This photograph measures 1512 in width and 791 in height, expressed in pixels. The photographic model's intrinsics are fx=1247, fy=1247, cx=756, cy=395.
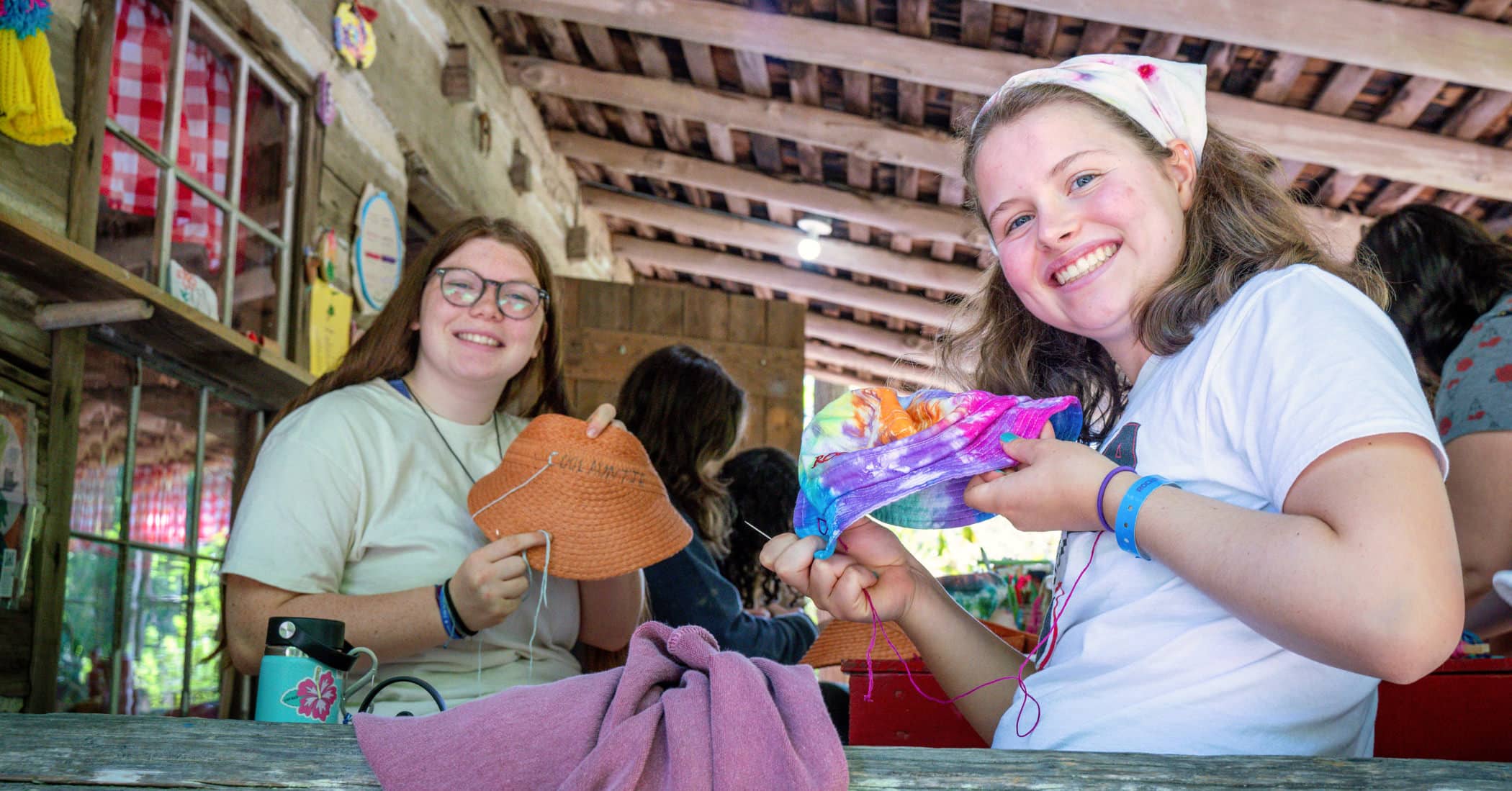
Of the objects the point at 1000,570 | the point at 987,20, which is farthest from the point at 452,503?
the point at 987,20

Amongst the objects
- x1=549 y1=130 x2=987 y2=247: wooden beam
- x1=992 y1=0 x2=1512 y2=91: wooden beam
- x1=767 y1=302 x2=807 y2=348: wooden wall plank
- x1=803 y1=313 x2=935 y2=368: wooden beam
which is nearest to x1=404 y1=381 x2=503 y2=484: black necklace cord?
x1=992 y1=0 x2=1512 y2=91: wooden beam

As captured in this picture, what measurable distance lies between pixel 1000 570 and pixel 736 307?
Answer: 132 inches

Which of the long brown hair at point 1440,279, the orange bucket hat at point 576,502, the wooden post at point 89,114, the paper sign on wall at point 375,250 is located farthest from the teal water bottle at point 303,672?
the paper sign on wall at point 375,250

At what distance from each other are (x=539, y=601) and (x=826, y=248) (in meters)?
5.40

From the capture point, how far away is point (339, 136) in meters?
4.33

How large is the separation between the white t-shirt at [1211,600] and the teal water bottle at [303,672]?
2.85 ft

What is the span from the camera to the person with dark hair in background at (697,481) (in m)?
3.12

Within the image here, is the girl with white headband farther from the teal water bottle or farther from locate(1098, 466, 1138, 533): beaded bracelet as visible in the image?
the teal water bottle

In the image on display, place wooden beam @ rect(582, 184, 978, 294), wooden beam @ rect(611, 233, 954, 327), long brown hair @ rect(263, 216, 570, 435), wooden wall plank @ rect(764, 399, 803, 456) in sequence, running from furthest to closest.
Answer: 1. wooden beam @ rect(611, 233, 954, 327)
2. wooden beam @ rect(582, 184, 978, 294)
3. wooden wall plank @ rect(764, 399, 803, 456)
4. long brown hair @ rect(263, 216, 570, 435)

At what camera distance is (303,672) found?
1551 millimetres

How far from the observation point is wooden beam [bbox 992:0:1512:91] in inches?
164

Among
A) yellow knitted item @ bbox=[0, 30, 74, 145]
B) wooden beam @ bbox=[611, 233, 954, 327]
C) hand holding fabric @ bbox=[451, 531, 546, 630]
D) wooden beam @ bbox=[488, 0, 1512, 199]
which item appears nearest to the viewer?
hand holding fabric @ bbox=[451, 531, 546, 630]

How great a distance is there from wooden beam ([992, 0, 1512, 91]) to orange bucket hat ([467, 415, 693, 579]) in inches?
110

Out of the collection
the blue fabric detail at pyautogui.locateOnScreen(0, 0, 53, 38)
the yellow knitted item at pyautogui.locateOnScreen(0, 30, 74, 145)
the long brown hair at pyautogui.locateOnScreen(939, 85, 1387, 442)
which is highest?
the blue fabric detail at pyautogui.locateOnScreen(0, 0, 53, 38)
